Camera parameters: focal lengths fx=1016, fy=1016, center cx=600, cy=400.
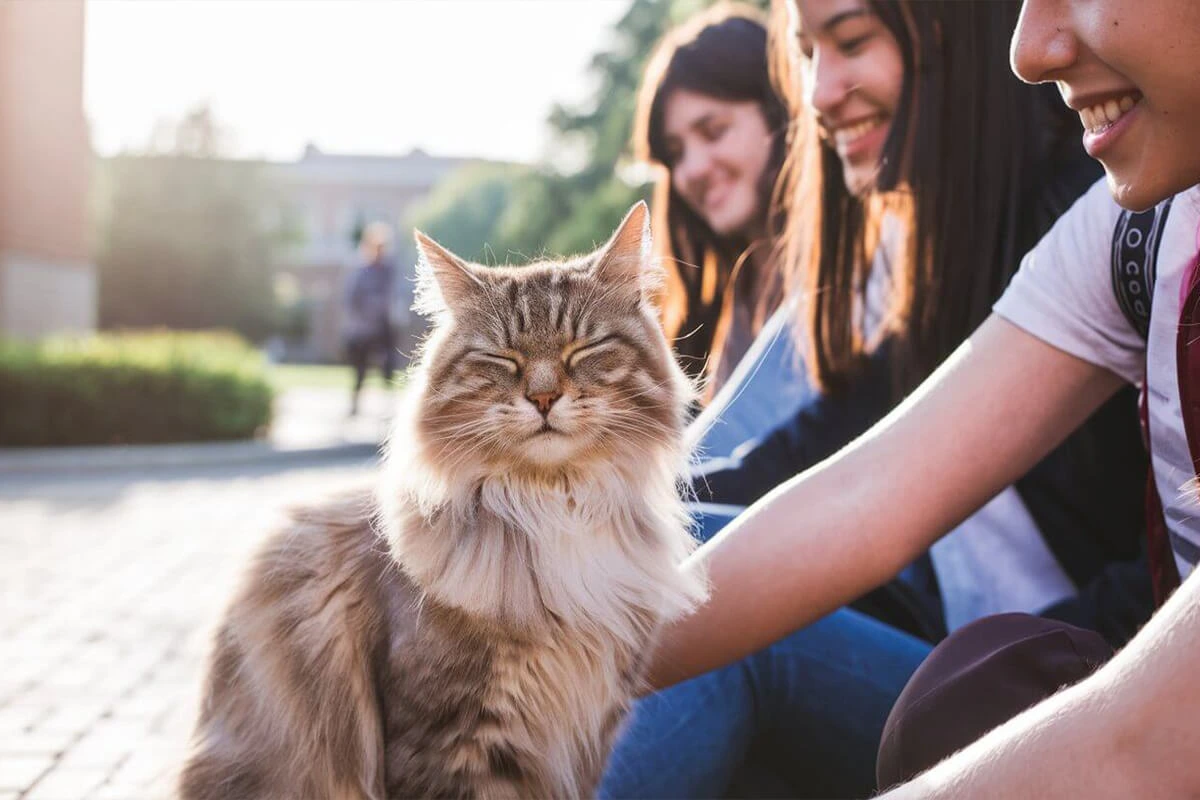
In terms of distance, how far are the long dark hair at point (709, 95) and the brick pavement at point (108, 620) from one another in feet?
5.98

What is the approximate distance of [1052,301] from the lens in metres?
1.97

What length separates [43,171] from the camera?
19.9 meters

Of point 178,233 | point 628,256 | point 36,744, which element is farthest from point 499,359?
point 178,233

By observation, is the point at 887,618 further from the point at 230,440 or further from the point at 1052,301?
the point at 230,440

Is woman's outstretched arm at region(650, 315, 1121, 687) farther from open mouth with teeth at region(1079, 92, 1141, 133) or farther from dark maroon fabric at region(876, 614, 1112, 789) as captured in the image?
open mouth with teeth at region(1079, 92, 1141, 133)

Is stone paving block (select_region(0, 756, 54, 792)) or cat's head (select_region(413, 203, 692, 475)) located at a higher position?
cat's head (select_region(413, 203, 692, 475))

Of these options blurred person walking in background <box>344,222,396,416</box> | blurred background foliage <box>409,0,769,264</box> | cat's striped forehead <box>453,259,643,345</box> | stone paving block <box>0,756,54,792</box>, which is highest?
blurred background foliage <box>409,0,769,264</box>

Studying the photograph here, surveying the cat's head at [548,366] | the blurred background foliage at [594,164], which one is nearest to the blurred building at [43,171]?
the blurred background foliage at [594,164]

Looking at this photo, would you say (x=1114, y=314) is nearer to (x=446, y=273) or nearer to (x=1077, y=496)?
(x=1077, y=496)

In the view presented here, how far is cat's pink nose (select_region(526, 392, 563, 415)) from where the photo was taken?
2.24 meters

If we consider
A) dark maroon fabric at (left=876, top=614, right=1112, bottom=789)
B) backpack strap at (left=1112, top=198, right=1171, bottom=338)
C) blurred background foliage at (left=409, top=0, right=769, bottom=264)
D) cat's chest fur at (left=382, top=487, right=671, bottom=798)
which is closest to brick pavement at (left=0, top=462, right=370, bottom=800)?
cat's chest fur at (left=382, top=487, right=671, bottom=798)

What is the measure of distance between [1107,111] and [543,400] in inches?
48.1

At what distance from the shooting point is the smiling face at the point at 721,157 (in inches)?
190

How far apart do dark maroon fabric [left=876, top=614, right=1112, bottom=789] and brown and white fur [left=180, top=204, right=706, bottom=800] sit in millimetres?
537
